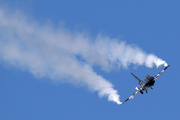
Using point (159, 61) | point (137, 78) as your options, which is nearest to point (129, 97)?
point (137, 78)

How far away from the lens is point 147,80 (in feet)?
347

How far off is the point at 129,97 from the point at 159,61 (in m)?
15.2

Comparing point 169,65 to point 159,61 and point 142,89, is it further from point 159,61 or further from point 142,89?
point 142,89

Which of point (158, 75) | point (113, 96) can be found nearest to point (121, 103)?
point (113, 96)

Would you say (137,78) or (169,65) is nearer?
(169,65)

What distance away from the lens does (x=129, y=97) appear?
113 m

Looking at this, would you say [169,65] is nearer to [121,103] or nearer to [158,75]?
[158,75]

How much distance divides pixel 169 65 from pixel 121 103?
1588 cm

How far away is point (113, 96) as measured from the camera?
355 ft

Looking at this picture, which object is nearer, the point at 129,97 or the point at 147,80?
the point at 147,80

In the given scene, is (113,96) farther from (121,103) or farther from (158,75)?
(158,75)

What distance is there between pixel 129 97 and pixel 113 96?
21.1ft

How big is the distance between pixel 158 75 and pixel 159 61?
6.74m

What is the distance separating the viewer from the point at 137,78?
112 meters
